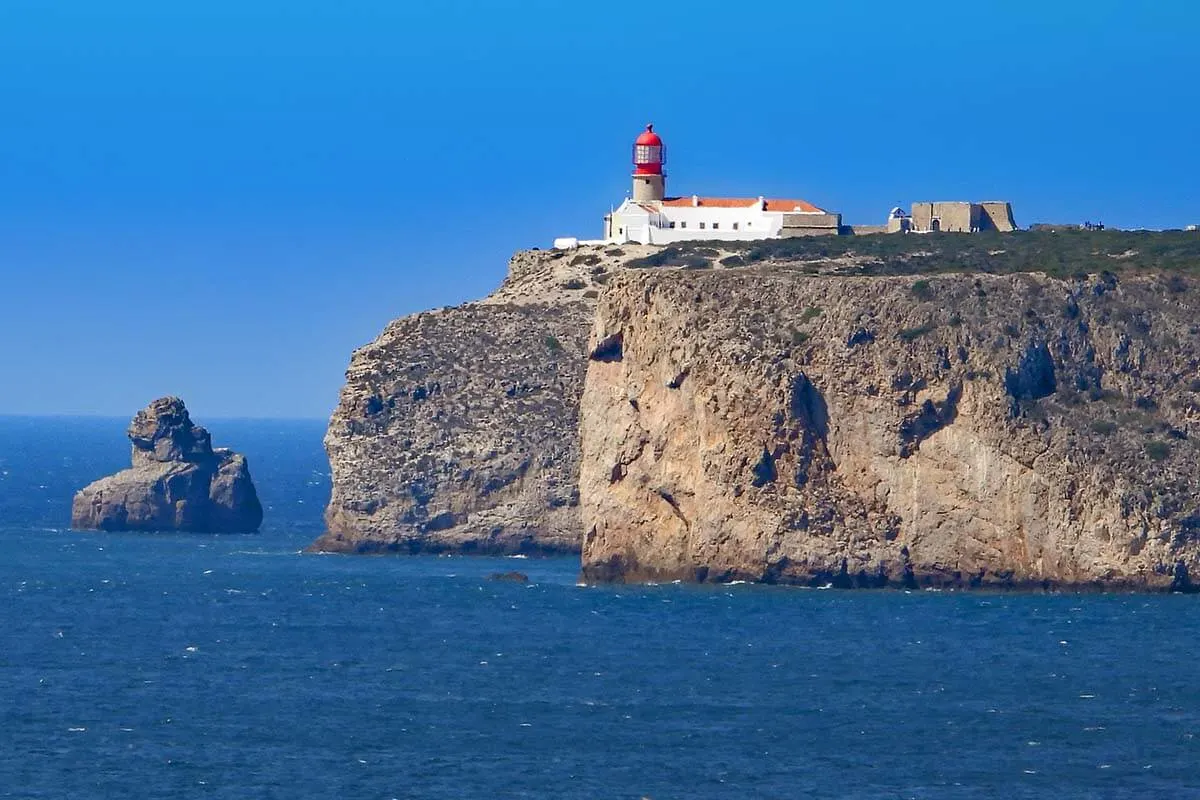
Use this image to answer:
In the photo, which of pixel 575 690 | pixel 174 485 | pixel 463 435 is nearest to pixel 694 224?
pixel 463 435

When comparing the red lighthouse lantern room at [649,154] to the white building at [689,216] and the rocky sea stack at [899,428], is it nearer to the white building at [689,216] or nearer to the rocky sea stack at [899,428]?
the white building at [689,216]

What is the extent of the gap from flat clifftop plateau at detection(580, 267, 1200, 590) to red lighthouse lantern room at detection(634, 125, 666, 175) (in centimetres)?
2834

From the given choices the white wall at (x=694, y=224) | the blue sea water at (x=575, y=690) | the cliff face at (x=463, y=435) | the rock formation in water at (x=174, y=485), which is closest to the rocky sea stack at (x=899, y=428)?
the blue sea water at (x=575, y=690)

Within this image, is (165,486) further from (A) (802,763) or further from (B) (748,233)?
(A) (802,763)

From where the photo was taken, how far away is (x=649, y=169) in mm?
107438

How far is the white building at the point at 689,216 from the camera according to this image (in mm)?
105125

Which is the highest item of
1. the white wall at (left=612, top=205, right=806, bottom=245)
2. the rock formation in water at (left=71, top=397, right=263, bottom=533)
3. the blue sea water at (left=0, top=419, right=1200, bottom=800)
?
the white wall at (left=612, top=205, right=806, bottom=245)

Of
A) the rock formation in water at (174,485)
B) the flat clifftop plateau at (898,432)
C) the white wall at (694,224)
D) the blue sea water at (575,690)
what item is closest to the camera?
the blue sea water at (575,690)

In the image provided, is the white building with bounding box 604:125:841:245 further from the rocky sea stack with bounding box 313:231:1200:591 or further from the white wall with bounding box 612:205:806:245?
the rocky sea stack with bounding box 313:231:1200:591

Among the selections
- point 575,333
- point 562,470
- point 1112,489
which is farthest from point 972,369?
point 575,333

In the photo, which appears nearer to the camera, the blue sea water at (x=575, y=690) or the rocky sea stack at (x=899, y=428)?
the blue sea water at (x=575, y=690)

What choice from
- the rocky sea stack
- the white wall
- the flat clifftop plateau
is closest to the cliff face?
the white wall

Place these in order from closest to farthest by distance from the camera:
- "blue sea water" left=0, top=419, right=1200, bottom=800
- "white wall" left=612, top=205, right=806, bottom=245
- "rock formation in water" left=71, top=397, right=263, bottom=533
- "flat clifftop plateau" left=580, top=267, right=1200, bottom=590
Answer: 1. "blue sea water" left=0, top=419, right=1200, bottom=800
2. "flat clifftop plateau" left=580, top=267, right=1200, bottom=590
3. "rock formation in water" left=71, top=397, right=263, bottom=533
4. "white wall" left=612, top=205, right=806, bottom=245

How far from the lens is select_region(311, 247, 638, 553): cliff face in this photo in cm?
9344
